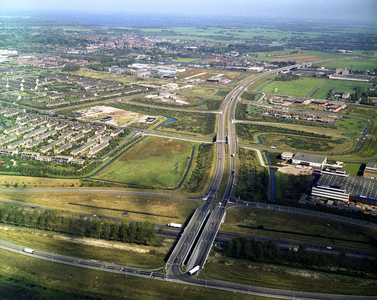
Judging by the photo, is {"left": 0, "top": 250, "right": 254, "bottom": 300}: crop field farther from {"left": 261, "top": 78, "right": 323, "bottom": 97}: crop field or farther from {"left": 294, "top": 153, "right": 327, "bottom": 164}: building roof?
{"left": 261, "top": 78, "right": 323, "bottom": 97}: crop field

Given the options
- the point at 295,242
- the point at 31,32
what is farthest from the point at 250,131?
the point at 31,32

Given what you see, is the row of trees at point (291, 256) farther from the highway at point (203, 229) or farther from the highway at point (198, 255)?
the highway at point (203, 229)

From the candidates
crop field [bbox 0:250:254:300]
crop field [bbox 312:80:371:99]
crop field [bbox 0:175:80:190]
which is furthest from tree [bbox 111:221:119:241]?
crop field [bbox 312:80:371:99]

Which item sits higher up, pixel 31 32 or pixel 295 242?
pixel 31 32

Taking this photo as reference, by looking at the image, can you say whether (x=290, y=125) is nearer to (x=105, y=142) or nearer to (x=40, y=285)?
(x=105, y=142)

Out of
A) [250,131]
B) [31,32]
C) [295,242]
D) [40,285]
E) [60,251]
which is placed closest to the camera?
[40,285]

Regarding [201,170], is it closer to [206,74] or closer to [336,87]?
[336,87]

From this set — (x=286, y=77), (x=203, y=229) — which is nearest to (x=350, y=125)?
(x=286, y=77)
